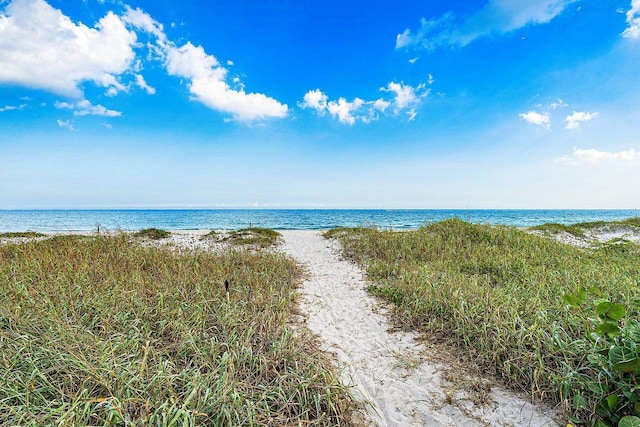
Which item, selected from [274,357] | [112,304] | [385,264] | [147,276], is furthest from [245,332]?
[385,264]

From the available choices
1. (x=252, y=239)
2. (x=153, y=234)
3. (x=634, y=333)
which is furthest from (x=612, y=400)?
(x=153, y=234)

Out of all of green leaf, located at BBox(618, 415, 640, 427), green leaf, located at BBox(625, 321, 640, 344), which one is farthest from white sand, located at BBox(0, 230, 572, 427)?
green leaf, located at BBox(625, 321, 640, 344)

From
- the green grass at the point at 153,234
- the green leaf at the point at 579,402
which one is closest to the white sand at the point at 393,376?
the green leaf at the point at 579,402

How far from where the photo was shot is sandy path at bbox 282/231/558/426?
10.4 ft

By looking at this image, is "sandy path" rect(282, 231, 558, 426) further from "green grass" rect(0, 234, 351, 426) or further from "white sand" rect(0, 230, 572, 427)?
"green grass" rect(0, 234, 351, 426)

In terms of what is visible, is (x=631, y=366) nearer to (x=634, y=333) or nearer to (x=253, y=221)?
(x=634, y=333)

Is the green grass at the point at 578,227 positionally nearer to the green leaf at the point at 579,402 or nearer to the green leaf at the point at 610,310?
the green leaf at the point at 579,402

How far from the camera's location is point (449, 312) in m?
5.30

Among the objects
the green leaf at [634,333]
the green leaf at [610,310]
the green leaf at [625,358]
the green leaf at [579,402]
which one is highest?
the green leaf at [610,310]

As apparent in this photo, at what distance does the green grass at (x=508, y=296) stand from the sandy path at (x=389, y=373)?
1.29 ft

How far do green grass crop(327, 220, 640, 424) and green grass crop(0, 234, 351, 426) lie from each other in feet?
7.47

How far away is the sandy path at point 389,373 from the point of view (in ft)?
10.4

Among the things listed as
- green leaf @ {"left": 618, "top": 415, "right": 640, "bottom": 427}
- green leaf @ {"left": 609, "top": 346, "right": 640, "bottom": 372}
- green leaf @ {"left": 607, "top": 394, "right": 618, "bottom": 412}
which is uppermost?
green leaf @ {"left": 609, "top": 346, "right": 640, "bottom": 372}

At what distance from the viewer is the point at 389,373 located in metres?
4.01
